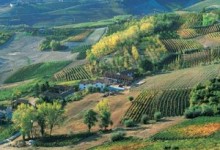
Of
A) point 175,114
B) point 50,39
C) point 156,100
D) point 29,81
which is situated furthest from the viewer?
point 50,39

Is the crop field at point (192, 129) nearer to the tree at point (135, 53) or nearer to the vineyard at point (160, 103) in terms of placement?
the vineyard at point (160, 103)

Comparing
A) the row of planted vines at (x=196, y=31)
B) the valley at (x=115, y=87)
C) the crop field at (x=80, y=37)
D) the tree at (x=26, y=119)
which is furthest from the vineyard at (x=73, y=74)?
the tree at (x=26, y=119)

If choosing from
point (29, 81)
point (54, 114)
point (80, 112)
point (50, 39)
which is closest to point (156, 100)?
point (80, 112)

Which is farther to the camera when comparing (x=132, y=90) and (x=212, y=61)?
(x=212, y=61)

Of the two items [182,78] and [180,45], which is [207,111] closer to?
[182,78]

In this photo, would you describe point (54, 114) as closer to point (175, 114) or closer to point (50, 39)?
point (175, 114)

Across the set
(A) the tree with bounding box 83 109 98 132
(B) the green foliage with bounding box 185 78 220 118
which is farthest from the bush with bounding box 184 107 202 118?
(A) the tree with bounding box 83 109 98 132
